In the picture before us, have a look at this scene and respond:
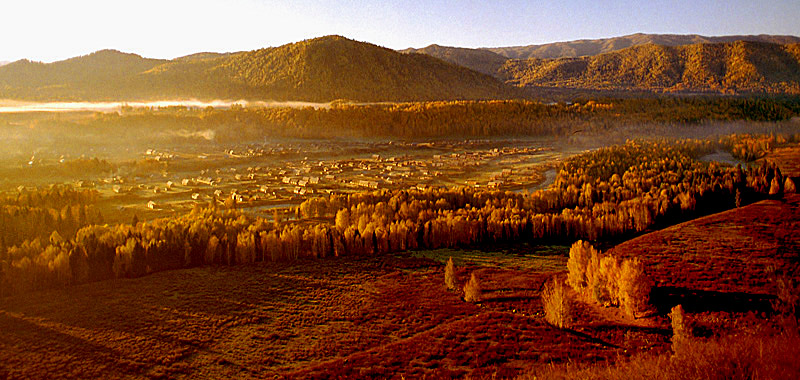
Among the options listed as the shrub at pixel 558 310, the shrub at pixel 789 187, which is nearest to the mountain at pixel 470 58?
the shrub at pixel 789 187

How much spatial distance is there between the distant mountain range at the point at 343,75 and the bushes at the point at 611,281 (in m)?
80.2

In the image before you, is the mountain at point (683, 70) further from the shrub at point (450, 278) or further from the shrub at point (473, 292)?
the shrub at point (473, 292)

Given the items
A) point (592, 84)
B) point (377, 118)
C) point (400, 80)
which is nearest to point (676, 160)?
point (377, 118)

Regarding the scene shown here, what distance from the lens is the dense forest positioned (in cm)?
1827

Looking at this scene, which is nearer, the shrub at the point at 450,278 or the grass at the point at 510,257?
the shrub at the point at 450,278

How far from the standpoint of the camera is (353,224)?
24.2m

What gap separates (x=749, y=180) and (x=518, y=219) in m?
16.2

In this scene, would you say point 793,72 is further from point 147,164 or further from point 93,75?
point 93,75

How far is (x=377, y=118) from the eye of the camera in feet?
243

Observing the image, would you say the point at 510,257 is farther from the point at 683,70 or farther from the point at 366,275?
the point at 683,70

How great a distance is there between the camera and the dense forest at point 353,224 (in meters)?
18.3

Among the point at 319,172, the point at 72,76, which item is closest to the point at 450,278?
the point at 319,172

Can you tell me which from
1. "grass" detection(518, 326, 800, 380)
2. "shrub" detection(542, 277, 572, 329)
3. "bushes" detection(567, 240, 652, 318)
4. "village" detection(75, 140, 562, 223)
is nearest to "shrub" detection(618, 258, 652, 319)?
"bushes" detection(567, 240, 652, 318)

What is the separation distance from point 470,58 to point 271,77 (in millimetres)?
78502
